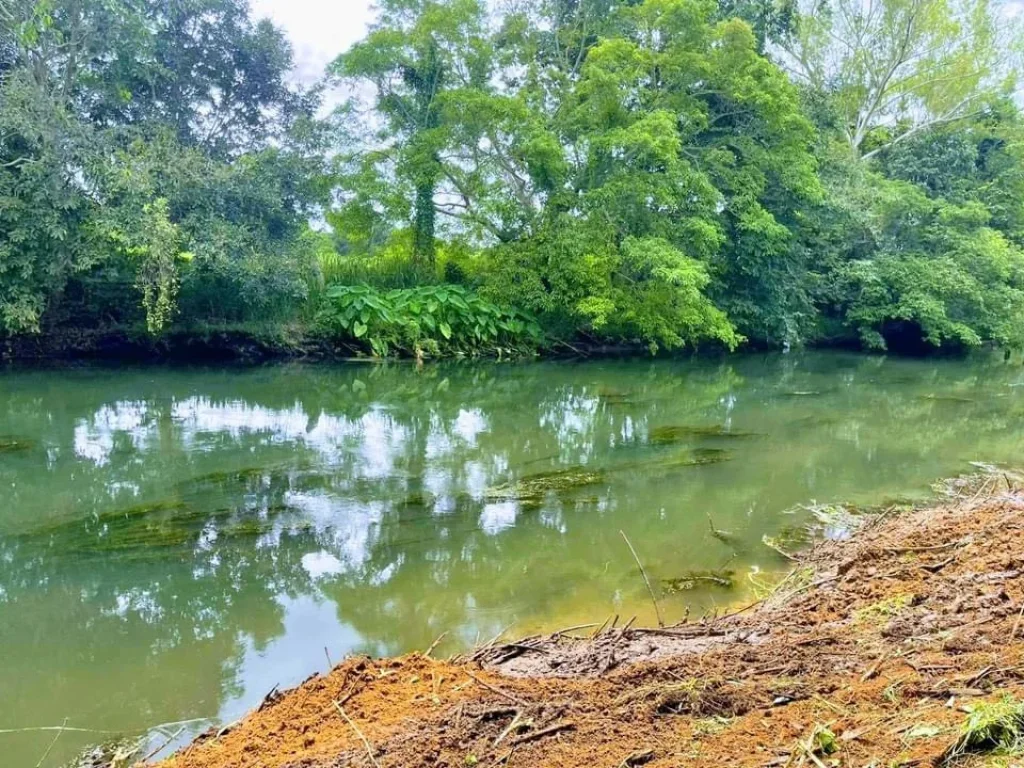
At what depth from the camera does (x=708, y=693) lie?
96.3 inches

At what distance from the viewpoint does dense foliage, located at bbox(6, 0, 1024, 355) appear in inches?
459

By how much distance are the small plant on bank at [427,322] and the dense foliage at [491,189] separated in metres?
0.05

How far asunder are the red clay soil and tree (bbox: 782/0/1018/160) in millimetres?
20745

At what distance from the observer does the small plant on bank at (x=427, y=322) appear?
14977mm

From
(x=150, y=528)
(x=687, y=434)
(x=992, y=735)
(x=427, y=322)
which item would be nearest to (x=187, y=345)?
(x=427, y=322)

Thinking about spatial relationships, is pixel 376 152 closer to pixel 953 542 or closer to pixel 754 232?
pixel 754 232

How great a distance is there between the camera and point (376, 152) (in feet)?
53.6

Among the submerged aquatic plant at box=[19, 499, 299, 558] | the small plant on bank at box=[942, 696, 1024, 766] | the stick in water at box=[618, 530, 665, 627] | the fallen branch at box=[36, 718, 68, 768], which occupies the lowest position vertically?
the fallen branch at box=[36, 718, 68, 768]

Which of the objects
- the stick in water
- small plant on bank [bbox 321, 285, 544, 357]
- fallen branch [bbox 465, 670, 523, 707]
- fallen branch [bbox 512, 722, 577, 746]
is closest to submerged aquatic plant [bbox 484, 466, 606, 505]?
the stick in water

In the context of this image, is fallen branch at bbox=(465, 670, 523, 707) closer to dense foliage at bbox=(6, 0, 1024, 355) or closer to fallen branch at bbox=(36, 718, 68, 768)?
fallen branch at bbox=(36, 718, 68, 768)

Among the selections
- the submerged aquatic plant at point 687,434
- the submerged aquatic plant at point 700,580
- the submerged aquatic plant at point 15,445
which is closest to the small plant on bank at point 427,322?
the submerged aquatic plant at point 687,434

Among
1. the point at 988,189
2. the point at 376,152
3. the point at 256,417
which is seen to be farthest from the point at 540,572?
the point at 988,189

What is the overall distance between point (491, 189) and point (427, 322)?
3284 mm

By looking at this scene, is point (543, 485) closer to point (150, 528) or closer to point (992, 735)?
point (150, 528)
